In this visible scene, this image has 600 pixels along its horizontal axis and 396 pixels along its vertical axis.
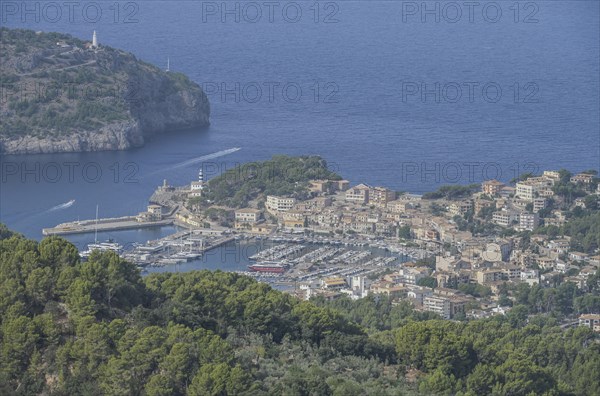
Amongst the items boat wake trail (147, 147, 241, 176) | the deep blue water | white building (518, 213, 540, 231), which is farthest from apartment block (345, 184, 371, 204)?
boat wake trail (147, 147, 241, 176)

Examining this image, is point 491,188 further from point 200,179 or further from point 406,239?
point 200,179

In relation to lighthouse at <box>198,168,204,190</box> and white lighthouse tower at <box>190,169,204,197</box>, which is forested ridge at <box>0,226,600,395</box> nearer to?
white lighthouse tower at <box>190,169,204,197</box>

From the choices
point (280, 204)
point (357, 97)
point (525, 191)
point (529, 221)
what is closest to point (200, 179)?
point (280, 204)

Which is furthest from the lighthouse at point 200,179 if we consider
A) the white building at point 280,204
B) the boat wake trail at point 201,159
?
the white building at point 280,204

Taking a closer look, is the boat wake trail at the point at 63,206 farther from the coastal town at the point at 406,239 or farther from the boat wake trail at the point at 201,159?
the boat wake trail at the point at 201,159

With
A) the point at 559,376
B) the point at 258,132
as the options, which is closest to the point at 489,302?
the point at 559,376

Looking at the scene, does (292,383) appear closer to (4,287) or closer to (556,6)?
(4,287)

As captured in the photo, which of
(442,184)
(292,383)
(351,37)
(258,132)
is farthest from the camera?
(351,37)
